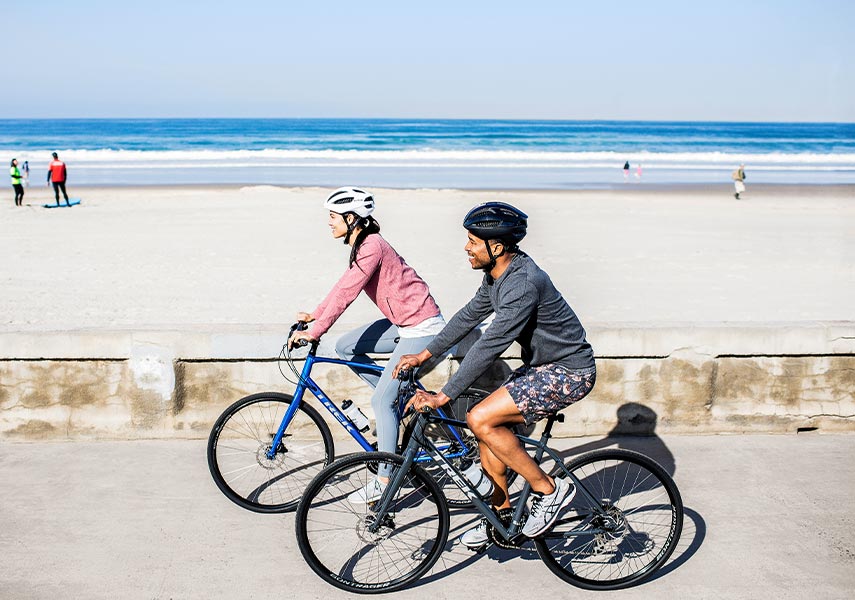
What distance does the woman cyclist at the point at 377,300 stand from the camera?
15.5 feet

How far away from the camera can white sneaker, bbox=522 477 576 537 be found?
396 centimetres

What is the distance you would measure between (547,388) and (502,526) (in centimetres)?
71

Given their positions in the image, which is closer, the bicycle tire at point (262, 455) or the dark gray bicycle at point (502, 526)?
the dark gray bicycle at point (502, 526)

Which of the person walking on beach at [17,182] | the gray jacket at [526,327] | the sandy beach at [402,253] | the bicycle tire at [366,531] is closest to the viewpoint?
the gray jacket at [526,327]

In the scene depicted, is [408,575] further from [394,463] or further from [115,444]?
[115,444]

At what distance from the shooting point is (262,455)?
16.9 feet

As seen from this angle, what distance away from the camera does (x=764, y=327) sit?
19.6 feet

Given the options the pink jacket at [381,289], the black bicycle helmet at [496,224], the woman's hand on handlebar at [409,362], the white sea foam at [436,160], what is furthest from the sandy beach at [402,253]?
the white sea foam at [436,160]

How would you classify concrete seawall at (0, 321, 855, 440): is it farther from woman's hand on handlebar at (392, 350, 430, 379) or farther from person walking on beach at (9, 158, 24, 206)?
person walking on beach at (9, 158, 24, 206)

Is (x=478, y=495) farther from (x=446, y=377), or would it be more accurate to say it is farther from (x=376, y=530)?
(x=446, y=377)

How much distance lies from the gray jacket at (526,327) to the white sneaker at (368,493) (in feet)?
2.58

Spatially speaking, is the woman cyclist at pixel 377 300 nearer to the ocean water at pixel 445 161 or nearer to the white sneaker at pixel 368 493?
the white sneaker at pixel 368 493

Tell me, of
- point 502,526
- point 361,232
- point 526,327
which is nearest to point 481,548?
point 502,526

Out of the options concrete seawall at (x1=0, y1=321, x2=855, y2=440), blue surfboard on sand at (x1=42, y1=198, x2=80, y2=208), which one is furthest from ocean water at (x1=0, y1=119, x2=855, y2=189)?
concrete seawall at (x1=0, y1=321, x2=855, y2=440)
